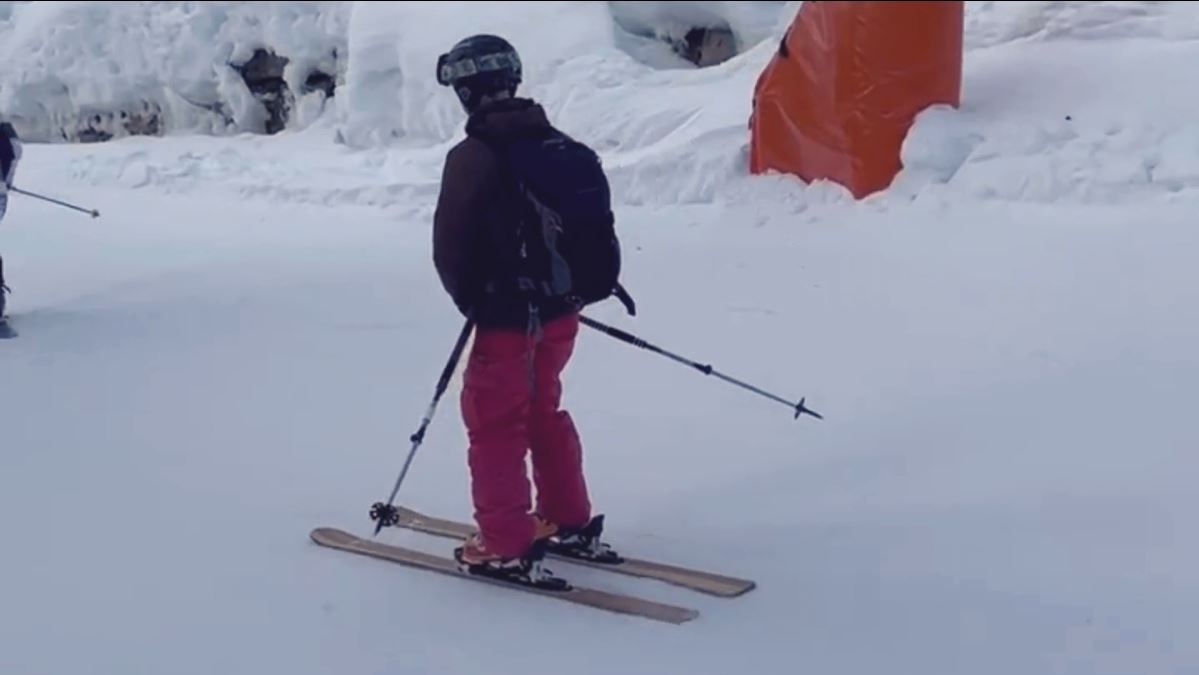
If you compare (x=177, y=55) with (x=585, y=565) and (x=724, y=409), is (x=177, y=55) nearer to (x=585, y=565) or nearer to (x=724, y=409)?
(x=724, y=409)

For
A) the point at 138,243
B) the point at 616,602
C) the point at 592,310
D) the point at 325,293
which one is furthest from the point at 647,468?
the point at 138,243

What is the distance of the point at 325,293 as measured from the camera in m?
8.16

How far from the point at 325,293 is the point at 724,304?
2.09 meters

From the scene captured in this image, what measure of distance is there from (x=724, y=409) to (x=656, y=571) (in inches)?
60.6

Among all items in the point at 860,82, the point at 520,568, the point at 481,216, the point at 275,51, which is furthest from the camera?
the point at 275,51

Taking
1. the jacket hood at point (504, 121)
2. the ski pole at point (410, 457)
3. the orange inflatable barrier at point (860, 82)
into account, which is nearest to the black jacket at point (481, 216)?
the jacket hood at point (504, 121)

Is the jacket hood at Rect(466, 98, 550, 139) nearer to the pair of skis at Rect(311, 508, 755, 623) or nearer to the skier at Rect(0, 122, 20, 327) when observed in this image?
the pair of skis at Rect(311, 508, 755, 623)

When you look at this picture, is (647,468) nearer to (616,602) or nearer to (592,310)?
(616,602)

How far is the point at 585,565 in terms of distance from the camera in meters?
4.64

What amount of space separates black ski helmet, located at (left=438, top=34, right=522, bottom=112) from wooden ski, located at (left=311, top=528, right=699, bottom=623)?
125 cm

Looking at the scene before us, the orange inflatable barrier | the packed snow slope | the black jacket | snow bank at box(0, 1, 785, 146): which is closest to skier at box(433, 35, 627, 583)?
the black jacket

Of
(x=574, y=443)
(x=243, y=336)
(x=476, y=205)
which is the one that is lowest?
(x=243, y=336)

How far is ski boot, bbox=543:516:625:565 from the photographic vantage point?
462 centimetres

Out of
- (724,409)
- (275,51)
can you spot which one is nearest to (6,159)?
(724,409)
